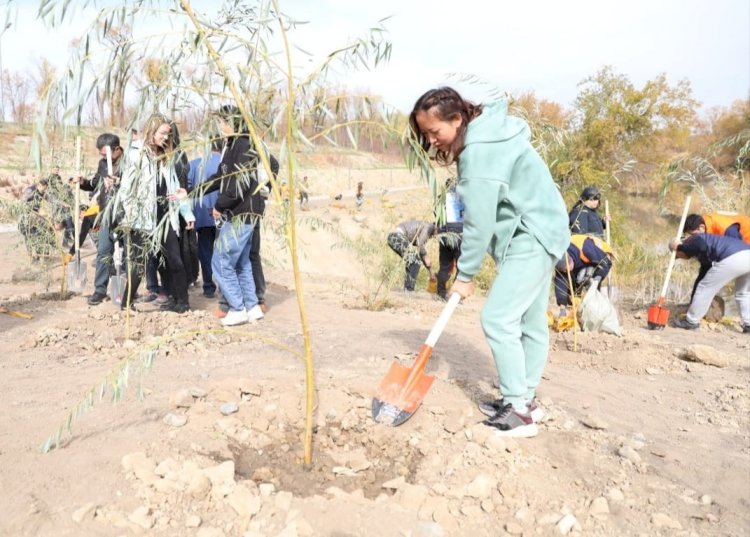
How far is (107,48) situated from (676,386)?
4125mm

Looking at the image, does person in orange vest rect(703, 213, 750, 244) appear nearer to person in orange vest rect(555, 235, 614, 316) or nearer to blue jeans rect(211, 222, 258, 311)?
person in orange vest rect(555, 235, 614, 316)

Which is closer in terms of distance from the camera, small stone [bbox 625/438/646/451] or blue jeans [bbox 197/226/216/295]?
small stone [bbox 625/438/646/451]

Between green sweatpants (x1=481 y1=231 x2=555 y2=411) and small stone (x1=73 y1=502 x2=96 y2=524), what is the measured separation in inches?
70.7

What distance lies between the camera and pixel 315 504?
2.24m

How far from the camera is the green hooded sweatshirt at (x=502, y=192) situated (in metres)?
2.59

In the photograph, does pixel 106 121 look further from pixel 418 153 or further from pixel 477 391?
pixel 477 391

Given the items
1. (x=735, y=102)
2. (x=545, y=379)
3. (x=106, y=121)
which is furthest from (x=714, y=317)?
(x=735, y=102)

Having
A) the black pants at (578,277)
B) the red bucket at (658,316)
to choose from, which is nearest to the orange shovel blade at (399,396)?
the black pants at (578,277)

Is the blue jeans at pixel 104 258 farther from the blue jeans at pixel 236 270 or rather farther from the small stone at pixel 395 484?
the small stone at pixel 395 484

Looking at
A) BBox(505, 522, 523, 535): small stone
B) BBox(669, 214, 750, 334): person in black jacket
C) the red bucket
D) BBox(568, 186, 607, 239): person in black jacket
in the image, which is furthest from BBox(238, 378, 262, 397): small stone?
BBox(669, 214, 750, 334): person in black jacket

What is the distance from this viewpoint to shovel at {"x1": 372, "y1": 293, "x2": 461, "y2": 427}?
2.98 meters

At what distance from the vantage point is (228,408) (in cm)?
292

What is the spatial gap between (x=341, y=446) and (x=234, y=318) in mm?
2294

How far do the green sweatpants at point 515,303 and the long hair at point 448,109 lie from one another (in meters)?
0.54
